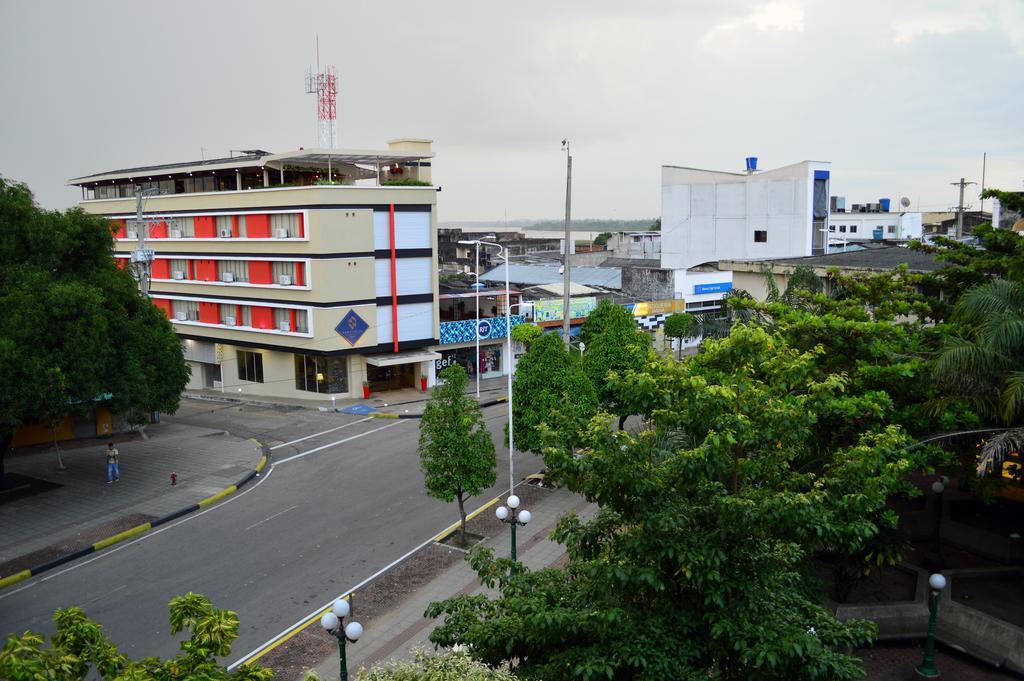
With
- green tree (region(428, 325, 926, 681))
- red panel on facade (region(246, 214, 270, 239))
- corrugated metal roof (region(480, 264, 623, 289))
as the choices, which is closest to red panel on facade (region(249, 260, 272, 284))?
red panel on facade (region(246, 214, 270, 239))

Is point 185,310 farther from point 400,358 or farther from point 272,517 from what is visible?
point 272,517

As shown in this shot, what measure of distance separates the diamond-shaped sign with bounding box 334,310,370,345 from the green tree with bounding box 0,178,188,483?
1156 centimetres

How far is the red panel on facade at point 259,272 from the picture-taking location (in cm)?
4038

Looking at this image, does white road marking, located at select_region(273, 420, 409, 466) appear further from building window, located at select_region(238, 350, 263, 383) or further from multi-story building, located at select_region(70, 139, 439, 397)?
building window, located at select_region(238, 350, 263, 383)

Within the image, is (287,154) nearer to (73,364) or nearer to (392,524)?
(73,364)

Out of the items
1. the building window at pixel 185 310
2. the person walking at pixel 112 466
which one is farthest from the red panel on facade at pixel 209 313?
the person walking at pixel 112 466

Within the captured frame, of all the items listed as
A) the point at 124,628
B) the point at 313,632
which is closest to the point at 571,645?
the point at 313,632

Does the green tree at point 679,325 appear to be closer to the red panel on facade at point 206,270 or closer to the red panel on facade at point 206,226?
the red panel on facade at point 206,270

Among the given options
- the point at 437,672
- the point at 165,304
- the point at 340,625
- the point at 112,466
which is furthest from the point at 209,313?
the point at 437,672

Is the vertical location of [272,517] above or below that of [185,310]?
below

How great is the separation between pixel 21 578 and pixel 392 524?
8987 mm

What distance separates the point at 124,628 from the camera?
15781mm

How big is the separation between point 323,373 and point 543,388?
2043 cm

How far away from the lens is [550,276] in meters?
57.7
